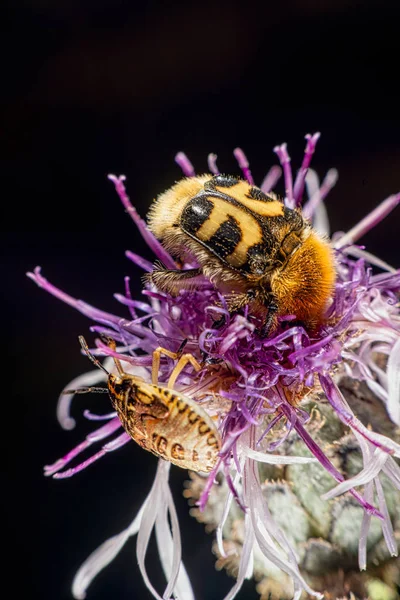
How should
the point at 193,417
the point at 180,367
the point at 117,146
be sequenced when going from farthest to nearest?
the point at 117,146, the point at 180,367, the point at 193,417

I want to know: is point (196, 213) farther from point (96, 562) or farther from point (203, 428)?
point (96, 562)

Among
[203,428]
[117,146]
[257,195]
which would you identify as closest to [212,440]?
[203,428]

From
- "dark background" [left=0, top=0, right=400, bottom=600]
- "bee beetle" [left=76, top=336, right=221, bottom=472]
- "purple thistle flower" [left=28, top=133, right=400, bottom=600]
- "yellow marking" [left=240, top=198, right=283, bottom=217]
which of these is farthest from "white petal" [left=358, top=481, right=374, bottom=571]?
"dark background" [left=0, top=0, right=400, bottom=600]

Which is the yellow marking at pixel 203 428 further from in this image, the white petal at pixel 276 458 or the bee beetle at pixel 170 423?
the white petal at pixel 276 458

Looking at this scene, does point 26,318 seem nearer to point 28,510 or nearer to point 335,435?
point 28,510

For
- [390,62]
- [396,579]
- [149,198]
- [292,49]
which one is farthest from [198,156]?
[396,579]

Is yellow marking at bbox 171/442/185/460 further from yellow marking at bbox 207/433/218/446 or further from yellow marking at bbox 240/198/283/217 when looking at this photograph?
yellow marking at bbox 240/198/283/217

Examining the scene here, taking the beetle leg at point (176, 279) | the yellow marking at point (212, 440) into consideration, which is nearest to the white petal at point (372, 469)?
the yellow marking at point (212, 440)
